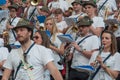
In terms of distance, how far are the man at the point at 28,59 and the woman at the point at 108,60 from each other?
108 centimetres

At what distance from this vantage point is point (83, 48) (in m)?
8.93

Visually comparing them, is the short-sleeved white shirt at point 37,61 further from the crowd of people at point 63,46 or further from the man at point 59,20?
the man at point 59,20

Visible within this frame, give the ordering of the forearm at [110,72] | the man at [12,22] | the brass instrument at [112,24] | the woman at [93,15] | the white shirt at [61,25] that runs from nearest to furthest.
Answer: the forearm at [110,72], the brass instrument at [112,24], the woman at [93,15], the white shirt at [61,25], the man at [12,22]

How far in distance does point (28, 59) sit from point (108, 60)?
1.53 metres

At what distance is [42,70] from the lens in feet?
23.0

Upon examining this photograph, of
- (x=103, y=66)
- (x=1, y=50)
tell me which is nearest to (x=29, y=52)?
(x=103, y=66)

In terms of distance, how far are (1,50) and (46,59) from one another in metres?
2.31

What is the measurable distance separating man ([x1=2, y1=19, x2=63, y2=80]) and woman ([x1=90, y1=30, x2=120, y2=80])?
3.53 feet

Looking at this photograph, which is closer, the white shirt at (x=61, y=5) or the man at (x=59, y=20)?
the man at (x=59, y=20)

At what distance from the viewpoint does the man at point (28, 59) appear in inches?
273

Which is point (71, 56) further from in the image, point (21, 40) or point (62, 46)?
point (21, 40)

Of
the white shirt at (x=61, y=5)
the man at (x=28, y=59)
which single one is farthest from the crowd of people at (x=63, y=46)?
the white shirt at (x=61, y=5)

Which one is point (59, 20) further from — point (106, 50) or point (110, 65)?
point (110, 65)

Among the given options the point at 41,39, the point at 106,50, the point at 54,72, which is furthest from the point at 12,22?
the point at 54,72
